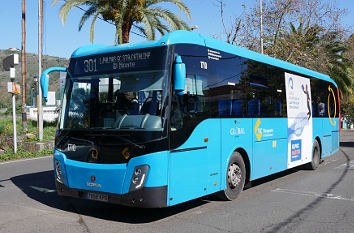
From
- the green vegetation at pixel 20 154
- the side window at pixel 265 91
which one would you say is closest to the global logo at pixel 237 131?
the side window at pixel 265 91

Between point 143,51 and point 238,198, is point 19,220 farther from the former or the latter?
point 238,198

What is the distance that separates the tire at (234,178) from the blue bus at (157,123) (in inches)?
0.8

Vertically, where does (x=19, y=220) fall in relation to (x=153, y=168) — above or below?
below

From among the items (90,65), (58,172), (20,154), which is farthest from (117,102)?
(20,154)

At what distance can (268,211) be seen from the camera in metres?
6.92

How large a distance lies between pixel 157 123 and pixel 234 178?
104 inches

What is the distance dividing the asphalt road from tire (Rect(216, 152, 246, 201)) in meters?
0.17

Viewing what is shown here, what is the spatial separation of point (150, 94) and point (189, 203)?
8.84ft

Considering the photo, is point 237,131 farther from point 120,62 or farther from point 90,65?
point 90,65

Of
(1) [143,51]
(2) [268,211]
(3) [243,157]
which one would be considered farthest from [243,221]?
(1) [143,51]

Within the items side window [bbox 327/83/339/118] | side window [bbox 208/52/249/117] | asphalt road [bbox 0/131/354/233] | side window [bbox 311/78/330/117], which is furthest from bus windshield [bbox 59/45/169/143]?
side window [bbox 327/83/339/118]

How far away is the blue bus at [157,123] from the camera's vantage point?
5.84 m

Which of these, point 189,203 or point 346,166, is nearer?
point 189,203

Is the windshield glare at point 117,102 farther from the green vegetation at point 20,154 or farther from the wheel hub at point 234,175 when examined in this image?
the green vegetation at point 20,154
